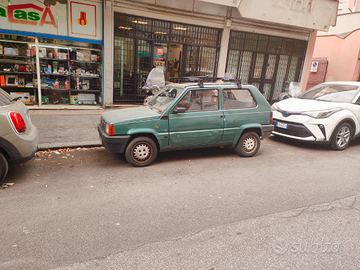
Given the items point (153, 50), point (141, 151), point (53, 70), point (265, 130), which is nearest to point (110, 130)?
point (141, 151)

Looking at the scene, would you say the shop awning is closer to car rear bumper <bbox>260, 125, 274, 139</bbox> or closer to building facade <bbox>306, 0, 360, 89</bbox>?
car rear bumper <bbox>260, 125, 274, 139</bbox>

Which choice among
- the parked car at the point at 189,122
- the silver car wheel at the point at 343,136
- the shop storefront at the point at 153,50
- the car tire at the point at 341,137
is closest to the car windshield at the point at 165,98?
the parked car at the point at 189,122

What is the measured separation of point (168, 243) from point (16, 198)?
7.96ft

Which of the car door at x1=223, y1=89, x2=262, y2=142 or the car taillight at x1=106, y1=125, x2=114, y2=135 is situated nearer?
the car taillight at x1=106, y1=125, x2=114, y2=135

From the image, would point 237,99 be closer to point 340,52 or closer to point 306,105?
point 306,105

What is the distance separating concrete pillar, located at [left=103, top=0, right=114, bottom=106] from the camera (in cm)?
973

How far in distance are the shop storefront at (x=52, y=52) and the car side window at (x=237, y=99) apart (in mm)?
6506

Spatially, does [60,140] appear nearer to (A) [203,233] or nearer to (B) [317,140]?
(A) [203,233]

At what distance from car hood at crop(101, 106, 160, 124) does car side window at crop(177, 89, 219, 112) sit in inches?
24.2

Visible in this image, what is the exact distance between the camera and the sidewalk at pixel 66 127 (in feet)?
20.9

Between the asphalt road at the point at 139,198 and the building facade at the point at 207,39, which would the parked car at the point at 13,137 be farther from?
the building facade at the point at 207,39

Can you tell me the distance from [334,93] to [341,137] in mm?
1456

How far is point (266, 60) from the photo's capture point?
13883 millimetres

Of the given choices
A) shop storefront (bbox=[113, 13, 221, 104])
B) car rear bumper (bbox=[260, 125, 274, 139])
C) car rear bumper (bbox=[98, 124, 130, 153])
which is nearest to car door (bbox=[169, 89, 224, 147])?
car rear bumper (bbox=[98, 124, 130, 153])
